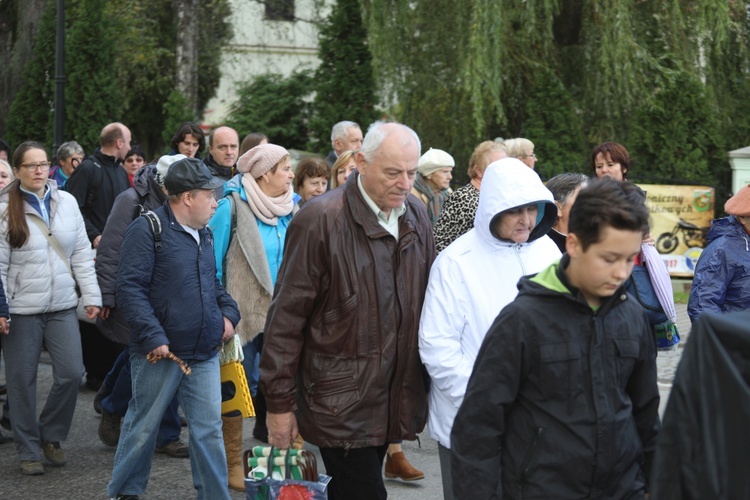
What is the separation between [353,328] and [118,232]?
324 cm

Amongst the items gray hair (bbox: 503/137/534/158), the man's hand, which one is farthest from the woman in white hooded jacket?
gray hair (bbox: 503/137/534/158)

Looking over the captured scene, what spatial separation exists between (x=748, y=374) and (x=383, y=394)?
2.03 meters

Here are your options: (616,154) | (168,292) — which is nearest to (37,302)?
(168,292)

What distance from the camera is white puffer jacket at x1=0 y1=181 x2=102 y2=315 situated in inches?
258

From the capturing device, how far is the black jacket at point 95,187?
912cm

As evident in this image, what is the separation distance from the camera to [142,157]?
981cm

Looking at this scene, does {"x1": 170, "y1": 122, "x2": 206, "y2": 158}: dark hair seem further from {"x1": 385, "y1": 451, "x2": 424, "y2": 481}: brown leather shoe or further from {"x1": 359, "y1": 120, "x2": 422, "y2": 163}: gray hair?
{"x1": 359, "y1": 120, "x2": 422, "y2": 163}: gray hair

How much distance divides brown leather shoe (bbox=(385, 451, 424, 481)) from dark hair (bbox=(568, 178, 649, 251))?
358cm

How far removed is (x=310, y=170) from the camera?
24.1 feet

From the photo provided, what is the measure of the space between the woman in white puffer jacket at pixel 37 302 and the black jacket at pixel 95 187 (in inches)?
92.0

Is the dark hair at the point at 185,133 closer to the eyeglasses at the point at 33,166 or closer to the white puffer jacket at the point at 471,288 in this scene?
the eyeglasses at the point at 33,166

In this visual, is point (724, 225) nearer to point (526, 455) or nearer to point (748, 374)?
point (526, 455)

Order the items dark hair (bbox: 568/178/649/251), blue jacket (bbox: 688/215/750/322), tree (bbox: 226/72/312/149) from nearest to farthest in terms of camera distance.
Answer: dark hair (bbox: 568/178/649/251), blue jacket (bbox: 688/215/750/322), tree (bbox: 226/72/312/149)

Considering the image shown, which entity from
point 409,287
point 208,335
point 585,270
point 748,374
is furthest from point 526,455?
point 208,335
